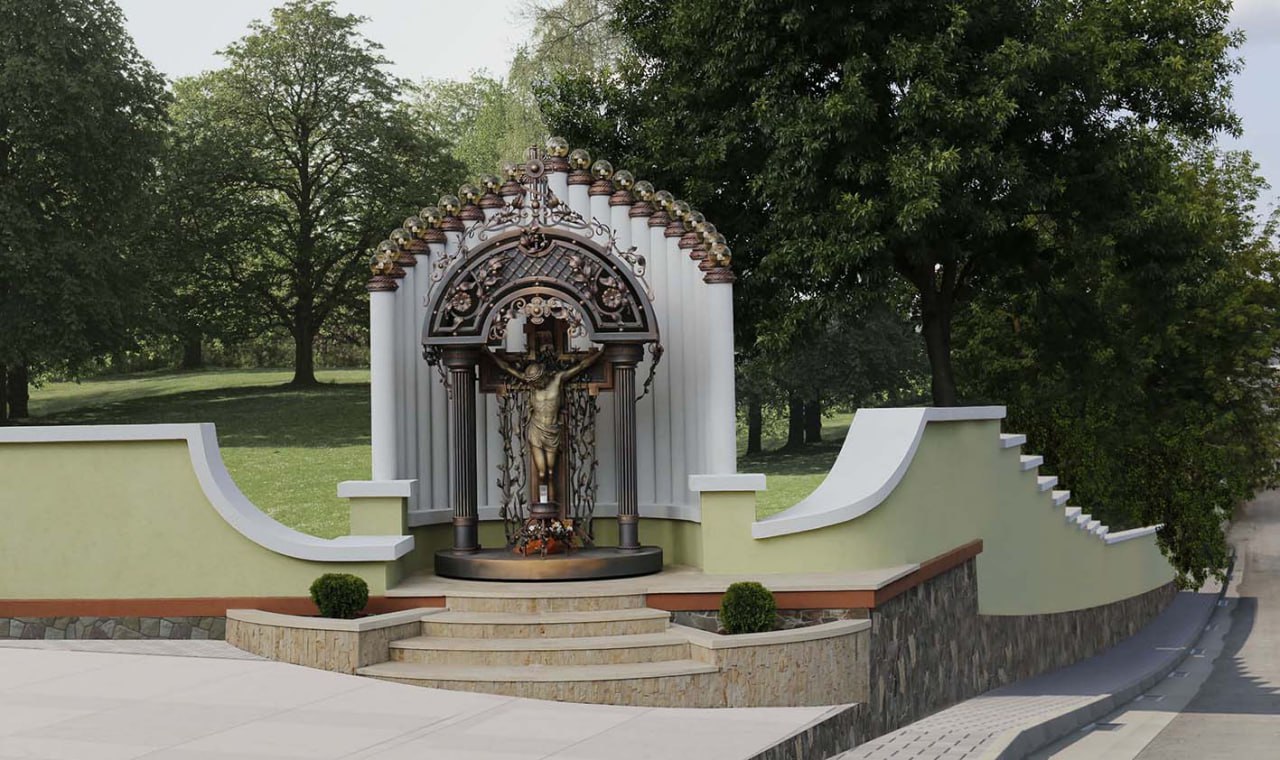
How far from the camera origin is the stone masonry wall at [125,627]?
10.8 metres

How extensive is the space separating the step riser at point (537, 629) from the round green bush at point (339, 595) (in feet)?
1.88

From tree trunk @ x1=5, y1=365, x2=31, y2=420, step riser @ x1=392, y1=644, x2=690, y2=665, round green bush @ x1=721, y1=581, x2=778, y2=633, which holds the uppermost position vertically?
tree trunk @ x1=5, y1=365, x2=31, y2=420

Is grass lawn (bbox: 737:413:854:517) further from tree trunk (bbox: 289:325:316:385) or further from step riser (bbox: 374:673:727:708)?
step riser (bbox: 374:673:727:708)

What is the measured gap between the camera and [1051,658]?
18.2 meters

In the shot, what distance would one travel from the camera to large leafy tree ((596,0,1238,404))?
19797 mm

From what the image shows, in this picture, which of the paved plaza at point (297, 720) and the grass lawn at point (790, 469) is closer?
the paved plaza at point (297, 720)

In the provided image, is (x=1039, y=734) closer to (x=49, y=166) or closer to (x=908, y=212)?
(x=908, y=212)

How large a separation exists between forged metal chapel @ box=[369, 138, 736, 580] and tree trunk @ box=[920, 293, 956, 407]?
1153 centimetres

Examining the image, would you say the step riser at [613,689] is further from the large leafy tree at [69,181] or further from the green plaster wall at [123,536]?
the large leafy tree at [69,181]

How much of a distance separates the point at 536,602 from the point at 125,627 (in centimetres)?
344

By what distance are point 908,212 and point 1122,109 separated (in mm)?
7838

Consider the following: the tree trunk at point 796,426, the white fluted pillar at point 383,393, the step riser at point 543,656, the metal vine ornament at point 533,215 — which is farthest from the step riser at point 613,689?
the tree trunk at point 796,426

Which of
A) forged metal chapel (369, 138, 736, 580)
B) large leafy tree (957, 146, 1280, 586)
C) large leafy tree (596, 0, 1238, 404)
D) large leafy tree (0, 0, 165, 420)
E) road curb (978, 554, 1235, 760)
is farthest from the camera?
large leafy tree (0, 0, 165, 420)

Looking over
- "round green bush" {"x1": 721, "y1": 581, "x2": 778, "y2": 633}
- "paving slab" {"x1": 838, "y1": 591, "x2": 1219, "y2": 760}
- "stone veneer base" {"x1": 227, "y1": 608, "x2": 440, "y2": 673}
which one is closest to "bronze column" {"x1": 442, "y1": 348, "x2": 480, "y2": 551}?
"stone veneer base" {"x1": 227, "y1": 608, "x2": 440, "y2": 673}
